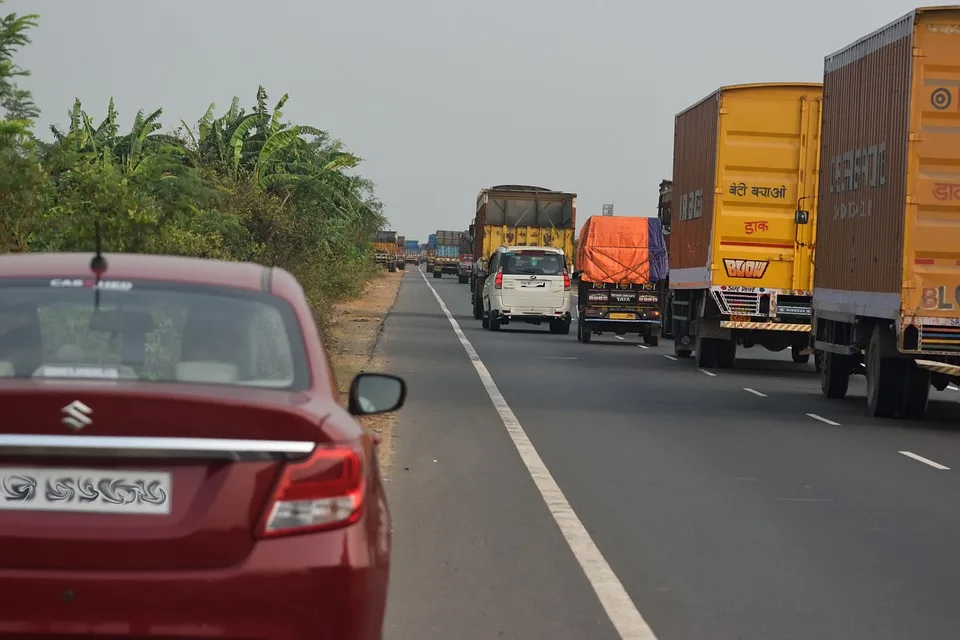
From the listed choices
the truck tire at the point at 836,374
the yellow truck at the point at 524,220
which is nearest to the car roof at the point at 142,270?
the truck tire at the point at 836,374

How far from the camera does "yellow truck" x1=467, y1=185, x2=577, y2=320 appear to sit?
148 feet

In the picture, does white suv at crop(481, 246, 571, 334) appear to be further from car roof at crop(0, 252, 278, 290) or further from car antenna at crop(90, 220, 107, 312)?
car antenna at crop(90, 220, 107, 312)

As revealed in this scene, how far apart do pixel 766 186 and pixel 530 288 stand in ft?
42.2

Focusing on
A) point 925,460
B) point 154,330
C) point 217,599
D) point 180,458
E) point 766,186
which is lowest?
point 925,460

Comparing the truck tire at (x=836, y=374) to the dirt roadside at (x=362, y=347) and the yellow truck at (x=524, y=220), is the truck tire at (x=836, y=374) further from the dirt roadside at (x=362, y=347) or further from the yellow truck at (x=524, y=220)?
the yellow truck at (x=524, y=220)

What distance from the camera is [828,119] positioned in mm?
20797

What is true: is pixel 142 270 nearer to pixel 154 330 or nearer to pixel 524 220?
pixel 154 330

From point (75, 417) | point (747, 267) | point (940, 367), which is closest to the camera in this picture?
point (75, 417)

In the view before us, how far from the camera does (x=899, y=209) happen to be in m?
17.2

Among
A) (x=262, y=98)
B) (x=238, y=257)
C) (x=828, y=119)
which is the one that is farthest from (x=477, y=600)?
(x=262, y=98)

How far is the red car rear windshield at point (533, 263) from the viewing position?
3766 centimetres

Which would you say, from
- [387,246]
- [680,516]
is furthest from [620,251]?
[387,246]

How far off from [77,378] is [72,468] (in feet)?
1.19

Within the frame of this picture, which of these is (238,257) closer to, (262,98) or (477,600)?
(262,98)
